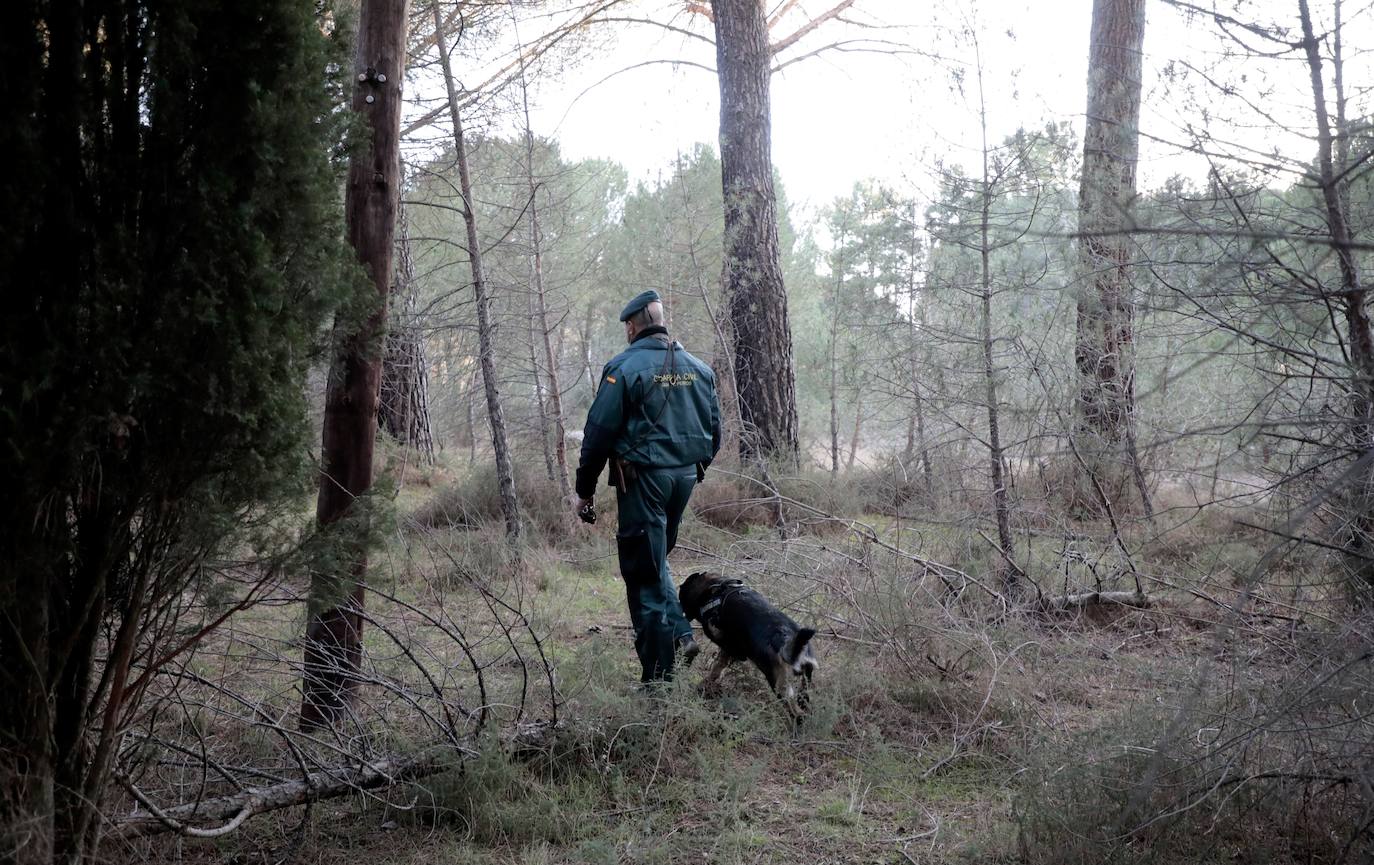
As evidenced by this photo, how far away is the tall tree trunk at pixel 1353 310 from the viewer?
303cm

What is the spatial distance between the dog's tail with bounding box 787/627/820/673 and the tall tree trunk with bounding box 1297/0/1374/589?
2353mm

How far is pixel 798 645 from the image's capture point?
4.87 meters

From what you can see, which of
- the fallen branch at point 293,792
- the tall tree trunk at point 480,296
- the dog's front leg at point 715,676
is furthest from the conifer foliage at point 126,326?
the tall tree trunk at point 480,296

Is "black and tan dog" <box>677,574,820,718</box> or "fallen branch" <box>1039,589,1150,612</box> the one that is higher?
"black and tan dog" <box>677,574,820,718</box>

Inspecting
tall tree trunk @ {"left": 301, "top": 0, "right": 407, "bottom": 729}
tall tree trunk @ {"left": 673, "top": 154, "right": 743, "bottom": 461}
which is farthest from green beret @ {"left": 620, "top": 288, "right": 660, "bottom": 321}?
tall tree trunk @ {"left": 673, "top": 154, "right": 743, "bottom": 461}

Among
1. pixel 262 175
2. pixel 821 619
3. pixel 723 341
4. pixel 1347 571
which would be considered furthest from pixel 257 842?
pixel 723 341

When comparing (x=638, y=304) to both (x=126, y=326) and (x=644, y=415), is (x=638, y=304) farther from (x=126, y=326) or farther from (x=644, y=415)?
(x=126, y=326)

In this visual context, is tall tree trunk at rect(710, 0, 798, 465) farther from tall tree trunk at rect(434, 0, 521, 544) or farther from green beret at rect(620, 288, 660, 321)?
green beret at rect(620, 288, 660, 321)

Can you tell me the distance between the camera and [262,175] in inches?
107

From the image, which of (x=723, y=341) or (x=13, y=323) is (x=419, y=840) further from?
(x=723, y=341)

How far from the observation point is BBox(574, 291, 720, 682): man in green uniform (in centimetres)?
534

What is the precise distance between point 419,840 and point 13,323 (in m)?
2.41

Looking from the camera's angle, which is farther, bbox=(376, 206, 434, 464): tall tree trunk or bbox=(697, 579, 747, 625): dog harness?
bbox=(376, 206, 434, 464): tall tree trunk

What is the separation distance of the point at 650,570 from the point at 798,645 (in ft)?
3.20
